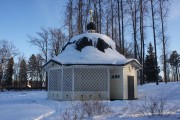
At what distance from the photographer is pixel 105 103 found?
14.5 m

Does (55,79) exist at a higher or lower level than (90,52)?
lower

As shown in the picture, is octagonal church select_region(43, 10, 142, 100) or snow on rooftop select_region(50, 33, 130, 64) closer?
octagonal church select_region(43, 10, 142, 100)

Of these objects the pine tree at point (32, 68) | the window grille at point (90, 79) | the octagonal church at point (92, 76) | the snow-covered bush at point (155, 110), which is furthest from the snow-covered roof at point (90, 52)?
the pine tree at point (32, 68)

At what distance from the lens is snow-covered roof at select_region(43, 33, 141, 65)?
67.1ft

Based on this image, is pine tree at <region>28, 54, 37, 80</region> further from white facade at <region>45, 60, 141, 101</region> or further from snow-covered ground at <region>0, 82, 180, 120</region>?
white facade at <region>45, 60, 141, 101</region>

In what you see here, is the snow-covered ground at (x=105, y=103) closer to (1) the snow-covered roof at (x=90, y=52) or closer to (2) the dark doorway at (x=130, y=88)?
(2) the dark doorway at (x=130, y=88)

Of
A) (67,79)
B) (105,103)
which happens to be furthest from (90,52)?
(105,103)

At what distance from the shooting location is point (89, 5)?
116 ft

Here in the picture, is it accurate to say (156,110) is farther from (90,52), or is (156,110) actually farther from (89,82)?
(90,52)

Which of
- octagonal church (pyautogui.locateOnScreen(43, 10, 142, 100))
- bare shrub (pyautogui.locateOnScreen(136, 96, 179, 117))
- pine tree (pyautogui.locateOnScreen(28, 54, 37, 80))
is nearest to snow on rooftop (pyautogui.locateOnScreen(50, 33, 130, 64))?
octagonal church (pyautogui.locateOnScreen(43, 10, 142, 100))

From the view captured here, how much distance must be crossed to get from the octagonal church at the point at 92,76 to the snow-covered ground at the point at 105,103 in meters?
1.32

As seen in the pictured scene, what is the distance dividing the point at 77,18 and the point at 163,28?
34.5 ft

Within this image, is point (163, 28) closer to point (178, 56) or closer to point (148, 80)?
point (148, 80)

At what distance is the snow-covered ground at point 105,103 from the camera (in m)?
10.4
